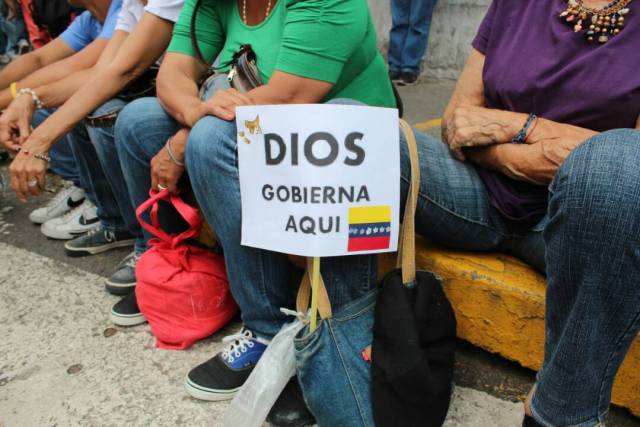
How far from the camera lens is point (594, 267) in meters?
0.98

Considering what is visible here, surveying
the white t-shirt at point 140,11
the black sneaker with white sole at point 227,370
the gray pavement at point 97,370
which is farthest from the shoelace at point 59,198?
the black sneaker with white sole at point 227,370

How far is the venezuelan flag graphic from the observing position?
124 cm

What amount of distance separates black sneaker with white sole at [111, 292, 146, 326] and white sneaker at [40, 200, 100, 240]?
84cm

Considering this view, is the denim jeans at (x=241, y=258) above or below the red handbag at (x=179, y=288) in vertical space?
above

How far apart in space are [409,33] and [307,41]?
10.3ft

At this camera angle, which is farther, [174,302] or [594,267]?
[174,302]

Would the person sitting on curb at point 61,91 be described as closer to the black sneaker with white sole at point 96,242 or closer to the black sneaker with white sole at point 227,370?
the black sneaker with white sole at point 96,242

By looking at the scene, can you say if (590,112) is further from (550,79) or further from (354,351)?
(354,351)

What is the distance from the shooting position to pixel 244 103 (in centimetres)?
142

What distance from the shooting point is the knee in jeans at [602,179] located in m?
0.94

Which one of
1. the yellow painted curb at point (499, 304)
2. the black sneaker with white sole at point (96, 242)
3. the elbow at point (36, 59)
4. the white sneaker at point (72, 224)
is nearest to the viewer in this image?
the yellow painted curb at point (499, 304)

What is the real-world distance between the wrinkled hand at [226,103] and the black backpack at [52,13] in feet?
7.66

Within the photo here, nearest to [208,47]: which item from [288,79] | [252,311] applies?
[288,79]

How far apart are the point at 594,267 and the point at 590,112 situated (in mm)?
443
